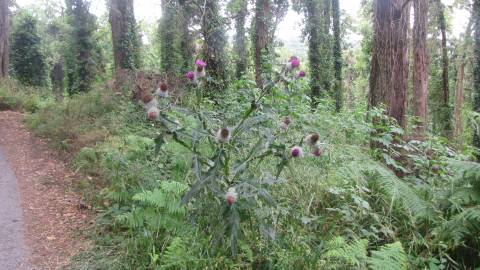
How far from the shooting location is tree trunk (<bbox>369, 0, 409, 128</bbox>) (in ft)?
17.4

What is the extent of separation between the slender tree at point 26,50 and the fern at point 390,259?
26577 millimetres

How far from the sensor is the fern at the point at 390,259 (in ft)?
8.61

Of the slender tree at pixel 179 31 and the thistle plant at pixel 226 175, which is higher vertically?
the slender tree at pixel 179 31

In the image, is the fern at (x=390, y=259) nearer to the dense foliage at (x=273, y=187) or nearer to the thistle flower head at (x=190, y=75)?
the dense foliage at (x=273, y=187)

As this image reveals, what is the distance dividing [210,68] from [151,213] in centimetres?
700

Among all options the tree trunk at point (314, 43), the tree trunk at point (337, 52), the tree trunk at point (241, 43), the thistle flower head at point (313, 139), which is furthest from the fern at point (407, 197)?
the tree trunk at point (337, 52)

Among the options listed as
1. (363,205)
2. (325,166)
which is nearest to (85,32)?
(325,166)

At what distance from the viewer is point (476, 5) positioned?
11.7m

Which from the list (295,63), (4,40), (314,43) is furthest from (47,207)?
(314,43)

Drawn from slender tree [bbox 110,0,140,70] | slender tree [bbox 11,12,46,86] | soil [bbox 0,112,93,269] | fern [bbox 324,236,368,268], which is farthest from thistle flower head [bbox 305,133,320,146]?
slender tree [bbox 11,12,46,86]

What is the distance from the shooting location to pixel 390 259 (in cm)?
271

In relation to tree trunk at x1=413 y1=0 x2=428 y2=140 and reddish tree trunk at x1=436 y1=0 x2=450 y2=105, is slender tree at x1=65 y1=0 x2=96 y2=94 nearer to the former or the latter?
tree trunk at x1=413 y1=0 x2=428 y2=140

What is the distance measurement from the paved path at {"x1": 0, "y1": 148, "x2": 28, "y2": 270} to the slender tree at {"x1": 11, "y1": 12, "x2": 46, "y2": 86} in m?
22.0

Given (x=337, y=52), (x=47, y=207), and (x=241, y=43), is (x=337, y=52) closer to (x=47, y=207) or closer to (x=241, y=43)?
(x=241, y=43)
